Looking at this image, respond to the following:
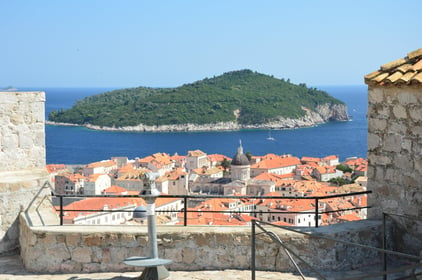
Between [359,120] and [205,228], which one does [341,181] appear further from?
[359,120]

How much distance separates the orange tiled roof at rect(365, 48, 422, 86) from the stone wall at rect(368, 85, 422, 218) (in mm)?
57

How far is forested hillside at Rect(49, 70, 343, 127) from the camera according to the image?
134 metres

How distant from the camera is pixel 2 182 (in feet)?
16.6

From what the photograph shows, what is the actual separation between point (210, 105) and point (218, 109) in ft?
9.75

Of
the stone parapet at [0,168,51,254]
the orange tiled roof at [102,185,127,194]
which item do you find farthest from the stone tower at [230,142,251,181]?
the stone parapet at [0,168,51,254]

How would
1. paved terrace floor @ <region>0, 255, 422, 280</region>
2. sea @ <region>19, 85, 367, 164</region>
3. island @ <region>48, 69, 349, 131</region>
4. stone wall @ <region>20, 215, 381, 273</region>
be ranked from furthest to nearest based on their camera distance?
island @ <region>48, 69, 349, 131</region> < sea @ <region>19, 85, 367, 164</region> < stone wall @ <region>20, 215, 381, 273</region> < paved terrace floor @ <region>0, 255, 422, 280</region>

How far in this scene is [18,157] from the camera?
5.38 metres

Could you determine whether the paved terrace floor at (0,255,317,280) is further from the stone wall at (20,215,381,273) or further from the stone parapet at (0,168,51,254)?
the stone parapet at (0,168,51,254)

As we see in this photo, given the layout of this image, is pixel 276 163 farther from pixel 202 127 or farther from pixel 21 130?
pixel 21 130

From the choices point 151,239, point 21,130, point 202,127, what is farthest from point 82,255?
point 202,127

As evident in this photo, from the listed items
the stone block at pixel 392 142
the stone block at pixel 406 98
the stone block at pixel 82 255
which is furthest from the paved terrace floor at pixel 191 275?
the stone block at pixel 406 98

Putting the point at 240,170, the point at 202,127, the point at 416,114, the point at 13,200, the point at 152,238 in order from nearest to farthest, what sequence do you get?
the point at 152,238
the point at 416,114
the point at 13,200
the point at 240,170
the point at 202,127

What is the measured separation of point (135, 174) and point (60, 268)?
60.7 m

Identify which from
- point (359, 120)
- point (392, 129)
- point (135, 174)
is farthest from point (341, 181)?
point (359, 120)
